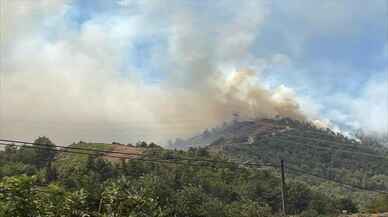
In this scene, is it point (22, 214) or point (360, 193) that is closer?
point (22, 214)

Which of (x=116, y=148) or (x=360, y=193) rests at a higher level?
(x=116, y=148)

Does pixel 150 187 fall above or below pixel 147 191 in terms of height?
below

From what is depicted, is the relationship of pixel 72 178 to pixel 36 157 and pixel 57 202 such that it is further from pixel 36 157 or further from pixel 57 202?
pixel 57 202

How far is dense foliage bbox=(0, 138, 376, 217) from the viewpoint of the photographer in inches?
627

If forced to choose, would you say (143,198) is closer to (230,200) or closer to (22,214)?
(22,214)

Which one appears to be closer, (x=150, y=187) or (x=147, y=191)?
(x=147, y=191)

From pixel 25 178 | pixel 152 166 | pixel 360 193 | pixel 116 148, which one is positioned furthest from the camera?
pixel 360 193

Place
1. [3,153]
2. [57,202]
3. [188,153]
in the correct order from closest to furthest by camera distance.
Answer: [57,202] < [3,153] < [188,153]

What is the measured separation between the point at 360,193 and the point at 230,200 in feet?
307

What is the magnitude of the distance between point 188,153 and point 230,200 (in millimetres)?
52203

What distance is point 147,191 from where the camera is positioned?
61.7 ft

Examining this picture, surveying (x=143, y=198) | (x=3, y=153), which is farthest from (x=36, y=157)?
(x=143, y=198)

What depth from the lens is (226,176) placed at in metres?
124

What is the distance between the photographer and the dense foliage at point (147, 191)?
1594 centimetres
